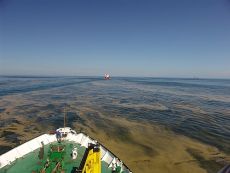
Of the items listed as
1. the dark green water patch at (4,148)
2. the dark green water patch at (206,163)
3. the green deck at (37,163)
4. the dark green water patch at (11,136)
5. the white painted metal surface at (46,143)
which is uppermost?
the white painted metal surface at (46,143)

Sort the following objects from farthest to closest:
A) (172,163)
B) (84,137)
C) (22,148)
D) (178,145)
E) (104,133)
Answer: (104,133) < (178,145) < (84,137) < (172,163) < (22,148)

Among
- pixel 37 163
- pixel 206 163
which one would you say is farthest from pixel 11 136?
pixel 206 163

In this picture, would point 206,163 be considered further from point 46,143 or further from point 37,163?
point 46,143

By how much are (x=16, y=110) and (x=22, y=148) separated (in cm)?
3034

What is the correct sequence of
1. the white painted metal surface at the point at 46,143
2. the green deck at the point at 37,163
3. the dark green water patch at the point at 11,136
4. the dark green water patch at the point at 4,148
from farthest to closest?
the dark green water patch at the point at 11,136 → the dark green water patch at the point at 4,148 → the white painted metal surface at the point at 46,143 → the green deck at the point at 37,163

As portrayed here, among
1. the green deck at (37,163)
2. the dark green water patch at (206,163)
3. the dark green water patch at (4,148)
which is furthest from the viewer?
the dark green water patch at (4,148)

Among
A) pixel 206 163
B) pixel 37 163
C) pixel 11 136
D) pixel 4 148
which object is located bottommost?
pixel 206 163

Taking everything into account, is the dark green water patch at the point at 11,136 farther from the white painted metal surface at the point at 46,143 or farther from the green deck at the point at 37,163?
the green deck at the point at 37,163

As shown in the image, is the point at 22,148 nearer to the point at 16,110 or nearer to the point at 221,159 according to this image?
the point at 221,159

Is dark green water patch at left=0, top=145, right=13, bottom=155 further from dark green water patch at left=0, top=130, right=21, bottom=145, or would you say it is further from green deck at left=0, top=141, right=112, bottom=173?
green deck at left=0, top=141, right=112, bottom=173

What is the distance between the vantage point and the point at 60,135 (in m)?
26.6

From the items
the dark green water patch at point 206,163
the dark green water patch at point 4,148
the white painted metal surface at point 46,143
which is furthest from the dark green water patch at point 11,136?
the dark green water patch at point 206,163

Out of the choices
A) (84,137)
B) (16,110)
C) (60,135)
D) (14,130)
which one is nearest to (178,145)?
(84,137)

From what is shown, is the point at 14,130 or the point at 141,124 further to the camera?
the point at 141,124
